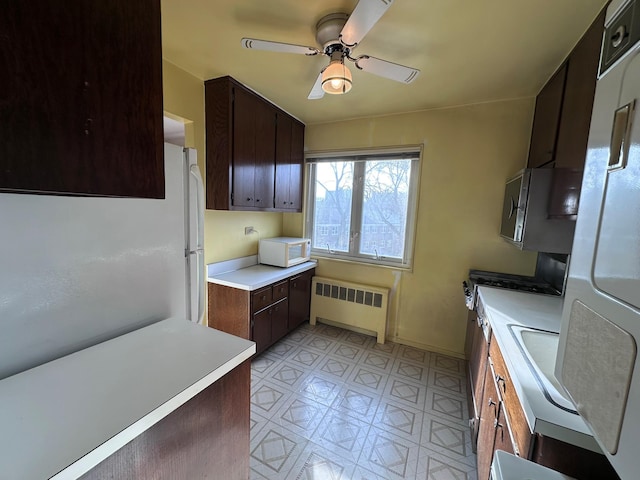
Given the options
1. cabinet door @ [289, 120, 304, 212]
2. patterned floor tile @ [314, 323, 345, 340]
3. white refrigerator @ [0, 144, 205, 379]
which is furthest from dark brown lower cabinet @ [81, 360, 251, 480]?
cabinet door @ [289, 120, 304, 212]

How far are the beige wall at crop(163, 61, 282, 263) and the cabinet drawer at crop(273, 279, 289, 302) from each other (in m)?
0.59

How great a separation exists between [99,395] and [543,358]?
5.51ft

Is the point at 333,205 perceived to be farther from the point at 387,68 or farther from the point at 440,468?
the point at 440,468

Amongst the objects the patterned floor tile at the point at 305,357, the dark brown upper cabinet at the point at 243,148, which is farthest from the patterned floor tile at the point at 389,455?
the dark brown upper cabinet at the point at 243,148

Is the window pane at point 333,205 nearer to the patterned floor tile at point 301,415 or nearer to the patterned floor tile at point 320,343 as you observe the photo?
the patterned floor tile at point 320,343

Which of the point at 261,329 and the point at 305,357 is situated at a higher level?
the point at 261,329

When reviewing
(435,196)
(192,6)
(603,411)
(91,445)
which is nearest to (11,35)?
(91,445)

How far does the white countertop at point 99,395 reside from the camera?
1.94 feet

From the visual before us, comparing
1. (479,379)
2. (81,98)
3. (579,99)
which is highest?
(579,99)

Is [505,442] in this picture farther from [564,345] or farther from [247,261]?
[247,261]

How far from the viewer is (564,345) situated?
614 millimetres

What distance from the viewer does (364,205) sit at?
296cm

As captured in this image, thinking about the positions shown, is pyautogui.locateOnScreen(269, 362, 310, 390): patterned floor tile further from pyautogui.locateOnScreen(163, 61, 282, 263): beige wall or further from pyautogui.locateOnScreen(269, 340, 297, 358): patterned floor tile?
pyautogui.locateOnScreen(163, 61, 282, 263): beige wall

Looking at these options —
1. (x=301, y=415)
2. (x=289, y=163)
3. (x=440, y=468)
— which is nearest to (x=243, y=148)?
(x=289, y=163)
